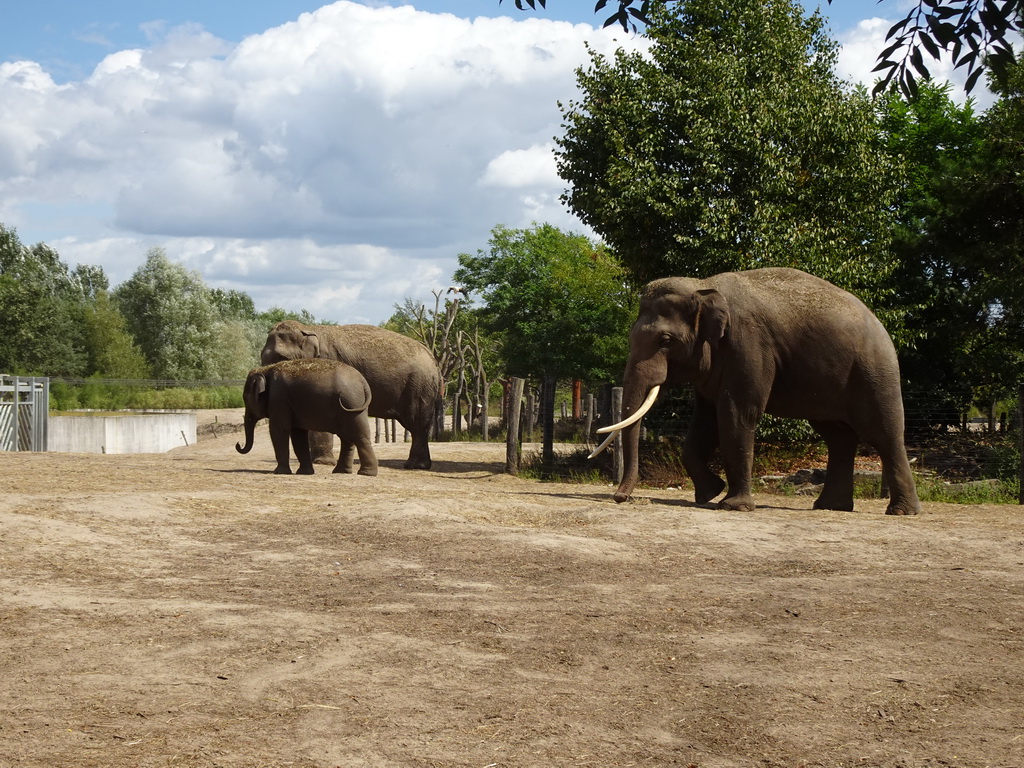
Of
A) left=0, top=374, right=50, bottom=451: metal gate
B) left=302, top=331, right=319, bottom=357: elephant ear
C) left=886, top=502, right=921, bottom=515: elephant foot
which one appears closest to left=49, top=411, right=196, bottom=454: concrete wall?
left=0, top=374, right=50, bottom=451: metal gate

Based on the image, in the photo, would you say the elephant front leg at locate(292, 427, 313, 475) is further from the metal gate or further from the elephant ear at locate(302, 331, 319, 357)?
the metal gate

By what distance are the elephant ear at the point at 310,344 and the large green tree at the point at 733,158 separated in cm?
526

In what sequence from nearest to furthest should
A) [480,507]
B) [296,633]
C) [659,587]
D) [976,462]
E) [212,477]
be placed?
[296,633], [659,587], [480,507], [212,477], [976,462]

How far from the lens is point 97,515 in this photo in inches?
388

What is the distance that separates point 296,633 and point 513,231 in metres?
37.2

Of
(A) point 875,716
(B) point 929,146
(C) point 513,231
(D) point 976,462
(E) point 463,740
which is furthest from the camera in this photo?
(C) point 513,231

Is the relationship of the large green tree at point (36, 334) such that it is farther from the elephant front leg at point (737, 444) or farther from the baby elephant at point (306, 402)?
the elephant front leg at point (737, 444)

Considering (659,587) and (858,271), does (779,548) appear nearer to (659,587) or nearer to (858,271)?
(659,587)

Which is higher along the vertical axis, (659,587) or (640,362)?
(640,362)

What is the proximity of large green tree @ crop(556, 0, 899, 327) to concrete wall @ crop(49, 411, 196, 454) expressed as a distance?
15169 mm

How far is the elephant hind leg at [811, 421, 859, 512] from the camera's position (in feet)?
43.1

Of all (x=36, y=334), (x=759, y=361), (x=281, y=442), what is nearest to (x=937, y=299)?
(x=759, y=361)

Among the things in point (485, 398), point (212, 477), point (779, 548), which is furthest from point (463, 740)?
point (485, 398)

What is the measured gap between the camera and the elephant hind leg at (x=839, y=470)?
1313cm
